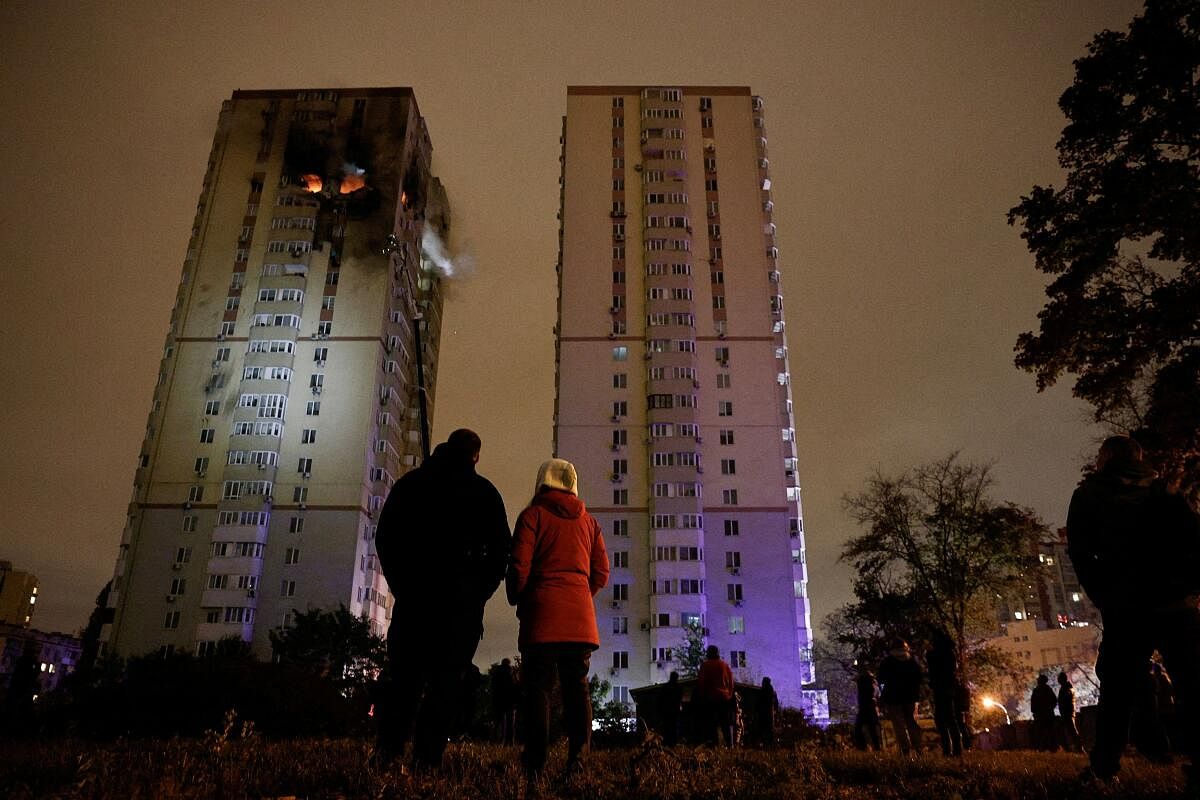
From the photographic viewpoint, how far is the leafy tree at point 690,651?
209 feet

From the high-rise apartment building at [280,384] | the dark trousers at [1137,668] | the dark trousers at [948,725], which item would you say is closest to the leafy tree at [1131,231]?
the dark trousers at [948,725]

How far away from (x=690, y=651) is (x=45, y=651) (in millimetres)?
91891

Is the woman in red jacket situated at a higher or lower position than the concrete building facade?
lower

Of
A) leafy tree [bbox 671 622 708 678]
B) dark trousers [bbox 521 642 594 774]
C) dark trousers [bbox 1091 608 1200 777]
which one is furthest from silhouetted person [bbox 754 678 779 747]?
leafy tree [bbox 671 622 708 678]

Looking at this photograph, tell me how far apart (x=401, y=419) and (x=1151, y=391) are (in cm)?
8589

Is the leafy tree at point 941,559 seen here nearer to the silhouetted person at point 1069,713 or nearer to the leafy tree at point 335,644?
the silhouetted person at point 1069,713

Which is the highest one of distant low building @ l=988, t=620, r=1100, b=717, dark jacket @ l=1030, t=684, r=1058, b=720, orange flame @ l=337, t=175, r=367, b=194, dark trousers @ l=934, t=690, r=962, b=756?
orange flame @ l=337, t=175, r=367, b=194

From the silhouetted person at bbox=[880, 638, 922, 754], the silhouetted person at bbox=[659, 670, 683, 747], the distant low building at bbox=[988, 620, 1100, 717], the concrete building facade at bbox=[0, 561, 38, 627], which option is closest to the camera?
the silhouetted person at bbox=[880, 638, 922, 754]

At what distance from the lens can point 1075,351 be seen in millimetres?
19172

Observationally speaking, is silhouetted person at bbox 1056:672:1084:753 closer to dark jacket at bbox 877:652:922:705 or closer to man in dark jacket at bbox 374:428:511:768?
dark jacket at bbox 877:652:922:705

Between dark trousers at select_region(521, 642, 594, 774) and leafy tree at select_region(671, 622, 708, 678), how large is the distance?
60.2 m

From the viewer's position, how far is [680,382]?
8075 cm

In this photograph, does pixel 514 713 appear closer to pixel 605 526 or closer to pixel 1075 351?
pixel 1075 351

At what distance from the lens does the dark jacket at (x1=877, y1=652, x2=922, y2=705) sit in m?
11.5
